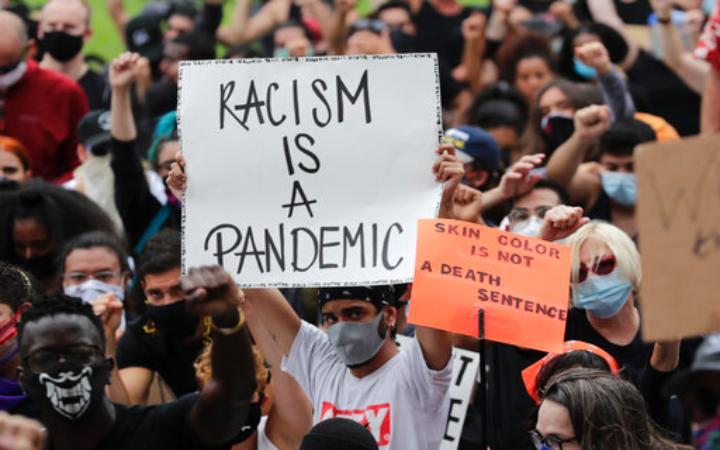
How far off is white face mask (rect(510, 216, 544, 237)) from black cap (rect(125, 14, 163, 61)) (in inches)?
208

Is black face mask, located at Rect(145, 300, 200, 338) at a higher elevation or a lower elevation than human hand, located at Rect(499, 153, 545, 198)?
lower

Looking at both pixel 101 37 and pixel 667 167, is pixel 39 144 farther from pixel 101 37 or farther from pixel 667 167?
pixel 101 37

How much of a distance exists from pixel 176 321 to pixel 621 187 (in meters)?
2.49

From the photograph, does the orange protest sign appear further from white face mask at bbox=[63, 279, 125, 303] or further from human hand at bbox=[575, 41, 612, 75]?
human hand at bbox=[575, 41, 612, 75]

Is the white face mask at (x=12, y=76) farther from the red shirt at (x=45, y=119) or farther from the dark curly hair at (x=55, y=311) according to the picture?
the dark curly hair at (x=55, y=311)

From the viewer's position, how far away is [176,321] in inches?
235

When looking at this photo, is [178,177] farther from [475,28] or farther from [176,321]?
[475,28]

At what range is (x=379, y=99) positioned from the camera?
17.0 feet

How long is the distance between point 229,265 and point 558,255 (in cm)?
103

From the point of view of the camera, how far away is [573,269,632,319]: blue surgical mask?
18.0 feet

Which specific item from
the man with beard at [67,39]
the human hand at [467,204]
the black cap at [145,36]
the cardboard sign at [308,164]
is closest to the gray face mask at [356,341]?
the cardboard sign at [308,164]

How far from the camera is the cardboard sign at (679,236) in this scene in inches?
135

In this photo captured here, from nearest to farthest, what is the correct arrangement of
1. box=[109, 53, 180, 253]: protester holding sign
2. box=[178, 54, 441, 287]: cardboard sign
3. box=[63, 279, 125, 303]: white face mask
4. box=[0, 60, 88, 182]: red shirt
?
box=[178, 54, 441, 287]: cardboard sign, box=[63, 279, 125, 303]: white face mask, box=[109, 53, 180, 253]: protester holding sign, box=[0, 60, 88, 182]: red shirt

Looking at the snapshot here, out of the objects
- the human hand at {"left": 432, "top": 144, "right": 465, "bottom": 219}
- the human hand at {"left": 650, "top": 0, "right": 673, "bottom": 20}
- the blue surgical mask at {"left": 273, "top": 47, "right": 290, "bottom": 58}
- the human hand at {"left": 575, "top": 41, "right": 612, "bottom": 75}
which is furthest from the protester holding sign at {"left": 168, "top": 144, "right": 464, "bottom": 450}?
the blue surgical mask at {"left": 273, "top": 47, "right": 290, "bottom": 58}
